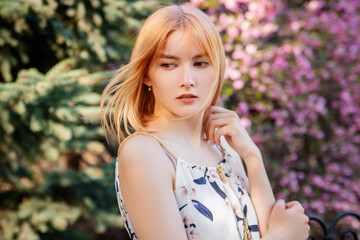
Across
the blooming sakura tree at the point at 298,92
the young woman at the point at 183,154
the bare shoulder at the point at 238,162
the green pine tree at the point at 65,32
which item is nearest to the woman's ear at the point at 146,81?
the young woman at the point at 183,154

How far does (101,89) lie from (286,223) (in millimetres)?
2598

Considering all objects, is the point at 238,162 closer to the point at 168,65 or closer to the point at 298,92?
the point at 168,65

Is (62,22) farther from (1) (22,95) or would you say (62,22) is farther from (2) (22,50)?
(1) (22,95)

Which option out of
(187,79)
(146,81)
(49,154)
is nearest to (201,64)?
(187,79)

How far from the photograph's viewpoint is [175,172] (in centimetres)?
122

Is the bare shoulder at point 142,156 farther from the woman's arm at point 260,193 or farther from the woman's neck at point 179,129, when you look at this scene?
the woman's arm at point 260,193

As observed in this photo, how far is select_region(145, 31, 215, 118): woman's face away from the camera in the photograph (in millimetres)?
1279

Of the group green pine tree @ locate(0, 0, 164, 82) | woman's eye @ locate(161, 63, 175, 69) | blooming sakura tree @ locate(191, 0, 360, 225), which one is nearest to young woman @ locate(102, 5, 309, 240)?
woman's eye @ locate(161, 63, 175, 69)

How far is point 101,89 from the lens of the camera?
3553mm

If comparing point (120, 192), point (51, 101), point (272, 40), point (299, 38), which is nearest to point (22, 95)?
point (51, 101)

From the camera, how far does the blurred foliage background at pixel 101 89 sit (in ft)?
8.89

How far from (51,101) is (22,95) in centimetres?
19

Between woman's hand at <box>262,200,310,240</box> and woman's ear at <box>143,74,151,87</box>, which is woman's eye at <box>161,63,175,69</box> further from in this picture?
woman's hand at <box>262,200,310,240</box>

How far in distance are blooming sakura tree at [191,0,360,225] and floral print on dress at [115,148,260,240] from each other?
2248mm
